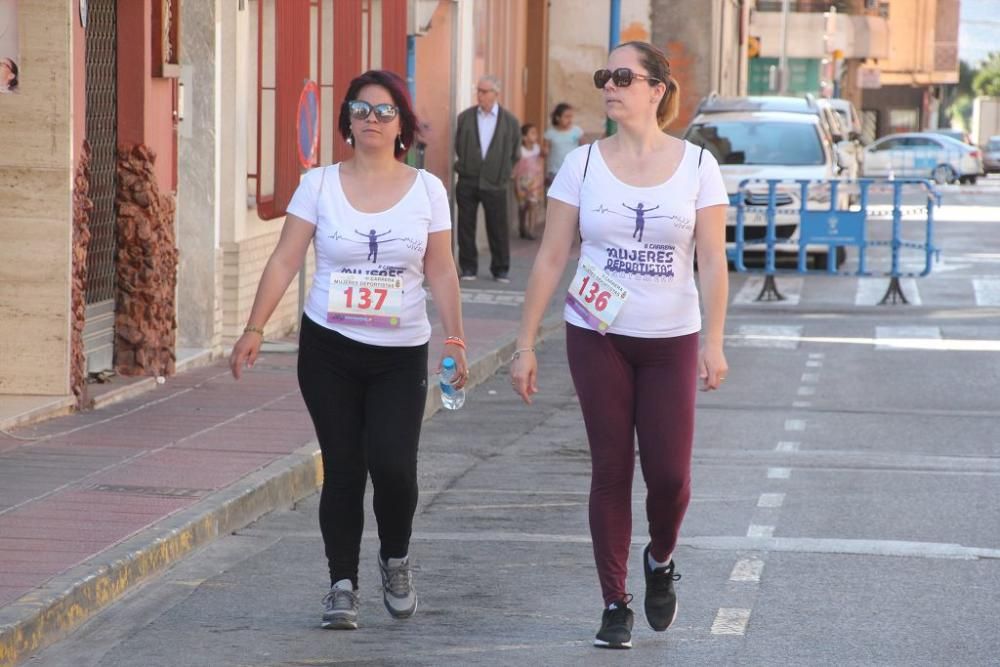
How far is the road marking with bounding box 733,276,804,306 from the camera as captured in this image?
20.4 metres

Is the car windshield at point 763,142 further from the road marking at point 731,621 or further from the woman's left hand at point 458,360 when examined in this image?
the woman's left hand at point 458,360

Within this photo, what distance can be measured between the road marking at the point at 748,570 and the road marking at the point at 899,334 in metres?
8.77

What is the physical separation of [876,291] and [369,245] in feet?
52.3

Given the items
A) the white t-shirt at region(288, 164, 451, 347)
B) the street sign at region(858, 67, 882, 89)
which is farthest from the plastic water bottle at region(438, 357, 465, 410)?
the street sign at region(858, 67, 882, 89)

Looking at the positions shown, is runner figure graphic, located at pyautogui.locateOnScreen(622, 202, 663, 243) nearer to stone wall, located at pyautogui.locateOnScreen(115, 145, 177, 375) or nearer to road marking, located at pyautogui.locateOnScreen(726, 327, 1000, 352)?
stone wall, located at pyautogui.locateOnScreen(115, 145, 177, 375)

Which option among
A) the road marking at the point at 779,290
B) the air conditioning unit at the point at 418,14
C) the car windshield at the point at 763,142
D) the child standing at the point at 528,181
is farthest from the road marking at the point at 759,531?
the child standing at the point at 528,181

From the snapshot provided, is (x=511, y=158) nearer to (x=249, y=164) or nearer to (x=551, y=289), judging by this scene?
(x=249, y=164)

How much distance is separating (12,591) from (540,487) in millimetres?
3658

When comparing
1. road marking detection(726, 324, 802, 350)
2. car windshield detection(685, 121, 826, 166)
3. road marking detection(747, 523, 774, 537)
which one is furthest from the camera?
car windshield detection(685, 121, 826, 166)

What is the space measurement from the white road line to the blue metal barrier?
26.8 ft

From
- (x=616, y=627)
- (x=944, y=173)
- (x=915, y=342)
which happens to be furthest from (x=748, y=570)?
(x=944, y=173)

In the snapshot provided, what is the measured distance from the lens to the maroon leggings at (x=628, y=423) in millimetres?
6367

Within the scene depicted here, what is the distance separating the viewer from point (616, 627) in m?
6.42

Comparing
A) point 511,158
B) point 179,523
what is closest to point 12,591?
point 179,523
